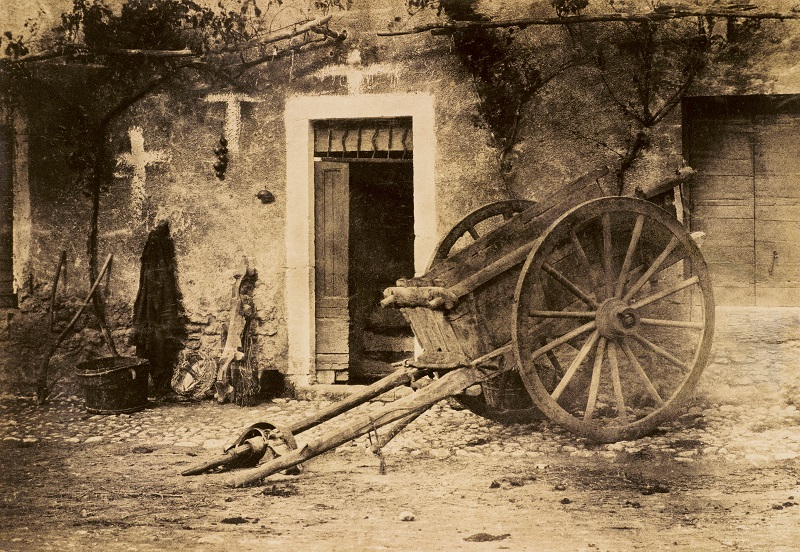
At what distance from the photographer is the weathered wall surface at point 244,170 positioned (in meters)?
6.16

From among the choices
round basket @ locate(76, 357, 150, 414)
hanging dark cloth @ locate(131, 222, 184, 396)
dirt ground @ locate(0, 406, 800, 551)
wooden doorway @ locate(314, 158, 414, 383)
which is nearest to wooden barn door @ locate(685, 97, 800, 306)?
dirt ground @ locate(0, 406, 800, 551)

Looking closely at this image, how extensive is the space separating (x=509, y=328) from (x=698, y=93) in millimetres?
2702

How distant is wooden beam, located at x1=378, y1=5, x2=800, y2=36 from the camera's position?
223 inches

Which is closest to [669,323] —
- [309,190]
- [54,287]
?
[309,190]

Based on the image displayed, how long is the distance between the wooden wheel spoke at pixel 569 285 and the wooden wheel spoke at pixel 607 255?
0.14 metres

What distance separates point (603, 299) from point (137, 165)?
4.50m

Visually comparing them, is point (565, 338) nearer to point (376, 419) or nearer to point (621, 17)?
point (376, 419)

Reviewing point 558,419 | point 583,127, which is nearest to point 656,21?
point 583,127

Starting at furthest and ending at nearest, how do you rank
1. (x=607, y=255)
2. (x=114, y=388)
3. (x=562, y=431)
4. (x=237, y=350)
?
1. (x=237, y=350)
2. (x=114, y=388)
3. (x=562, y=431)
4. (x=607, y=255)

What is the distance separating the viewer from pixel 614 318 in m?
4.54

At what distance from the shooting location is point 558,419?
173 inches

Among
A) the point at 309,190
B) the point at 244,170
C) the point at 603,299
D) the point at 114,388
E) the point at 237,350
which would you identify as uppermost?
the point at 244,170

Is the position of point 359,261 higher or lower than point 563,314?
higher

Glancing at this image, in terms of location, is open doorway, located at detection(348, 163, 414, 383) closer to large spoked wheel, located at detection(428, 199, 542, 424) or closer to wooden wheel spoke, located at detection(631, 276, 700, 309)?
large spoked wheel, located at detection(428, 199, 542, 424)
